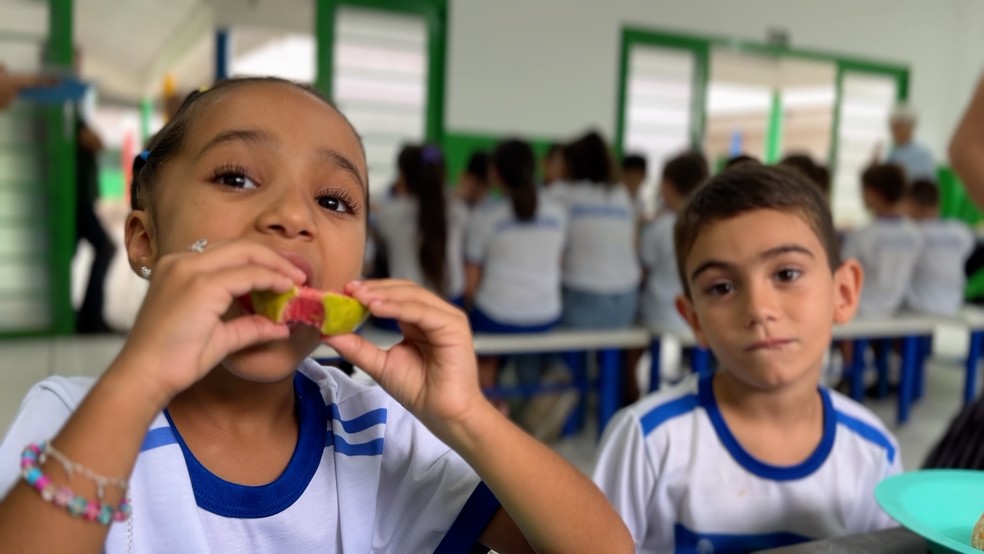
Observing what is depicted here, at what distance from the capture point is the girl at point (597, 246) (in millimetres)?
4062

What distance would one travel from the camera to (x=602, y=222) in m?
4.07

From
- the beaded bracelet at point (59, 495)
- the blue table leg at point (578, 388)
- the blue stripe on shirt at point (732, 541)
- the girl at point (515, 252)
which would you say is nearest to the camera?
the beaded bracelet at point (59, 495)

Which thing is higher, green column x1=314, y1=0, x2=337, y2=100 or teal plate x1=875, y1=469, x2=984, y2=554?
green column x1=314, y1=0, x2=337, y2=100

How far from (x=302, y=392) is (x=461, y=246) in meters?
3.04

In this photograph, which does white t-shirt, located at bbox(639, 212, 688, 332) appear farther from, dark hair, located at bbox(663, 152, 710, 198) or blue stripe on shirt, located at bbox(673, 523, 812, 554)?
blue stripe on shirt, located at bbox(673, 523, 812, 554)

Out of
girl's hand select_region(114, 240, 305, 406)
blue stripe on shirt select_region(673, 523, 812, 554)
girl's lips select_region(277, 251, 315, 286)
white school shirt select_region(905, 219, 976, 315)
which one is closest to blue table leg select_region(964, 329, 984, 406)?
white school shirt select_region(905, 219, 976, 315)

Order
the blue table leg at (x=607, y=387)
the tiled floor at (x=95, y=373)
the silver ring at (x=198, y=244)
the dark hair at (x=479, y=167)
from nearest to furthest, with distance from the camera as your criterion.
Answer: the silver ring at (x=198, y=244), the tiled floor at (x=95, y=373), the blue table leg at (x=607, y=387), the dark hair at (x=479, y=167)

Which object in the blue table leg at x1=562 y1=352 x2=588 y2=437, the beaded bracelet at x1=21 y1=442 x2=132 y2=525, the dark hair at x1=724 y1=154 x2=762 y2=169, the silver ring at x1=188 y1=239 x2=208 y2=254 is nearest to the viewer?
the beaded bracelet at x1=21 y1=442 x2=132 y2=525

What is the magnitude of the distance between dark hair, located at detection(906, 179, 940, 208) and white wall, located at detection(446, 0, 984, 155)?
2637 millimetres

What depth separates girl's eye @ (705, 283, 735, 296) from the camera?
1341 millimetres

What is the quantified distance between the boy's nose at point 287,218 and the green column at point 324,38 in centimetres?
530

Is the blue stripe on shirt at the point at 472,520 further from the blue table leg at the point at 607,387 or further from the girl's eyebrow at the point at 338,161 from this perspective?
the blue table leg at the point at 607,387

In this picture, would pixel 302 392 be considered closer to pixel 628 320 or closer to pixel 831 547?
pixel 831 547

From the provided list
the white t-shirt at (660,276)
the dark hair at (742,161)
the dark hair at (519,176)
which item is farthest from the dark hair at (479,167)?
the dark hair at (742,161)
